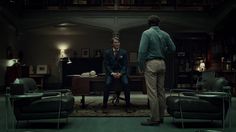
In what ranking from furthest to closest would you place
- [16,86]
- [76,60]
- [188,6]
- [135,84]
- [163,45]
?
[76,60] → [188,6] → [135,84] → [163,45] → [16,86]

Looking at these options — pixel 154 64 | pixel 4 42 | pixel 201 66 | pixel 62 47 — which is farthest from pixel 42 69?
pixel 154 64

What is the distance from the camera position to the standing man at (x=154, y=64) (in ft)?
19.6

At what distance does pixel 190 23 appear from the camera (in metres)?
16.7

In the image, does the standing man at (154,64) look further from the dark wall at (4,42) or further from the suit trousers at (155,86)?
the dark wall at (4,42)

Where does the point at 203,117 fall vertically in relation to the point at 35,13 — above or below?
below

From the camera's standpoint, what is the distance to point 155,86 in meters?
6.01

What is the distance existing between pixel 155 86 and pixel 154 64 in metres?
0.35

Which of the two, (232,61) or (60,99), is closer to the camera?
(60,99)

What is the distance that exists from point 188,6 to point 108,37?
208 inches

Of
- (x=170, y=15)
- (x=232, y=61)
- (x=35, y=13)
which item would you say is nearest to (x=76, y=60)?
(x=35, y=13)

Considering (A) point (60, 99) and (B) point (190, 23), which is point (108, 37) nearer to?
(B) point (190, 23)

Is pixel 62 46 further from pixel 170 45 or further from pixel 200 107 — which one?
pixel 200 107

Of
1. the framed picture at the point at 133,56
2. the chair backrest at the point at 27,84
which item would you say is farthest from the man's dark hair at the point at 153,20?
the framed picture at the point at 133,56

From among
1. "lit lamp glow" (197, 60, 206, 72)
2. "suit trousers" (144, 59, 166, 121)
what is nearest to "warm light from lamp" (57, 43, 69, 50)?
"lit lamp glow" (197, 60, 206, 72)
